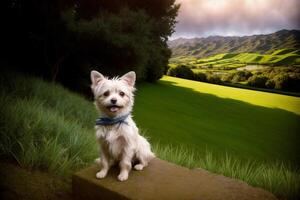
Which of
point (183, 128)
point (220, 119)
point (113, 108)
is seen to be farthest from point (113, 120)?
point (183, 128)

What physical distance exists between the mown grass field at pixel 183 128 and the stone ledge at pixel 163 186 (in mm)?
559

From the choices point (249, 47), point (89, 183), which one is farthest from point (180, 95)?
point (89, 183)

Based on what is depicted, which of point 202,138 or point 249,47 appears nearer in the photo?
point 249,47

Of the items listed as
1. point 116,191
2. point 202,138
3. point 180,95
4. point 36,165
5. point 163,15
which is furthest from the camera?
point 163,15

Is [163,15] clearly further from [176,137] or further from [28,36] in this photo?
[28,36]

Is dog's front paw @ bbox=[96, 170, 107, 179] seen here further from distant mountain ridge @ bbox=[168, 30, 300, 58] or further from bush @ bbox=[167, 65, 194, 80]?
distant mountain ridge @ bbox=[168, 30, 300, 58]

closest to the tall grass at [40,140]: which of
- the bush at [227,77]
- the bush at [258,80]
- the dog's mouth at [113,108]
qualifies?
the dog's mouth at [113,108]

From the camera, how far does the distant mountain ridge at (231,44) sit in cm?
318

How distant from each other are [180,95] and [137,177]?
2.12m

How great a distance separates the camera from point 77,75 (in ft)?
20.5

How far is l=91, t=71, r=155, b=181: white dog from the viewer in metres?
2.08

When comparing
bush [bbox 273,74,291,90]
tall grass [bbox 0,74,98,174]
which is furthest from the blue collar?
bush [bbox 273,74,291,90]

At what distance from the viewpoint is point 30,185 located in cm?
258

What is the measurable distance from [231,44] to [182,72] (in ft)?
2.31
